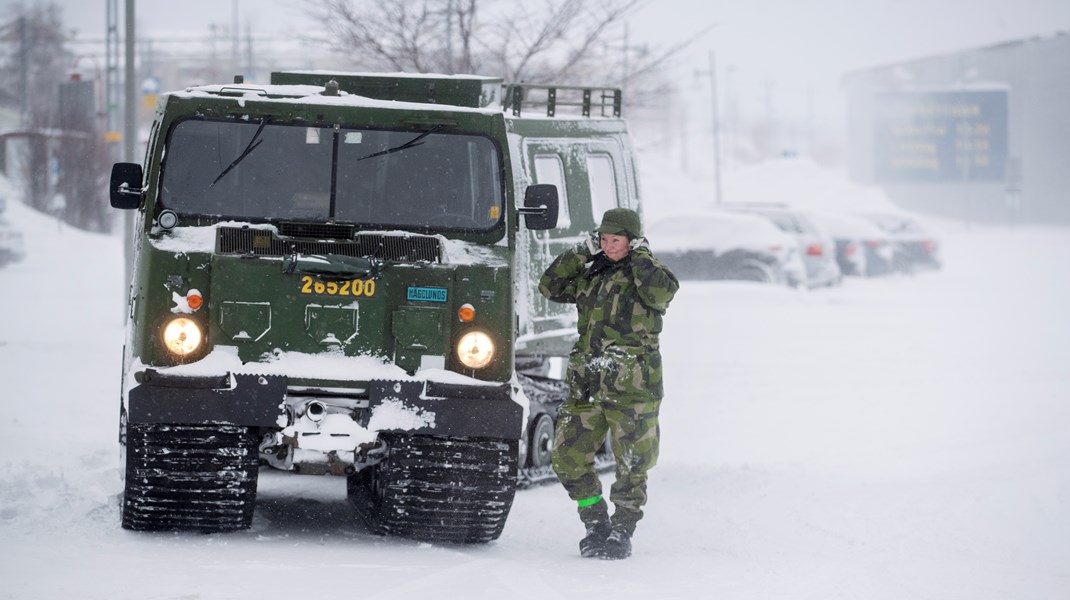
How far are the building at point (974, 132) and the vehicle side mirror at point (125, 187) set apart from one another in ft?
188

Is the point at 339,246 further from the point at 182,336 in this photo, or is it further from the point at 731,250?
the point at 731,250

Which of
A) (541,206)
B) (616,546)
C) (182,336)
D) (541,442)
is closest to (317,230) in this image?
(182,336)

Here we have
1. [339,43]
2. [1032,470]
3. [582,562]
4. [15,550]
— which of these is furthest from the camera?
[339,43]

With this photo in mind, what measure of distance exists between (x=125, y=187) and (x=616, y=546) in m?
3.21

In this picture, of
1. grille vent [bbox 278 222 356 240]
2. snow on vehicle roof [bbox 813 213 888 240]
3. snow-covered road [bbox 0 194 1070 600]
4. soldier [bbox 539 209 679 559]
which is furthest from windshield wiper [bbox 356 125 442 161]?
snow on vehicle roof [bbox 813 213 888 240]

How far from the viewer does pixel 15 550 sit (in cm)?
725

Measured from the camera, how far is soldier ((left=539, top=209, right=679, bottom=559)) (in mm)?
8047

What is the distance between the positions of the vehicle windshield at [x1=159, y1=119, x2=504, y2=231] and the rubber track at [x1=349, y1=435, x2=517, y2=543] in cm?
123

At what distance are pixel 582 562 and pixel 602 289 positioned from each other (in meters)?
1.45

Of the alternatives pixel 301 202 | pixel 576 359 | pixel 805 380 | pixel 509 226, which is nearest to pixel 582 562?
pixel 576 359

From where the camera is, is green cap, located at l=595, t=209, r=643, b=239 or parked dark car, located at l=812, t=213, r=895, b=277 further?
parked dark car, located at l=812, t=213, r=895, b=277

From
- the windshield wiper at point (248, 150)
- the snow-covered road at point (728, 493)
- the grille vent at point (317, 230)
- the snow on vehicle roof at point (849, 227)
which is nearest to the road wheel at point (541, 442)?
the snow-covered road at point (728, 493)

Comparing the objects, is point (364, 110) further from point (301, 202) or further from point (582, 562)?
point (582, 562)

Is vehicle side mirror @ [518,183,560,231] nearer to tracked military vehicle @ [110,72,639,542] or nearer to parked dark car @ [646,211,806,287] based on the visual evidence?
tracked military vehicle @ [110,72,639,542]
